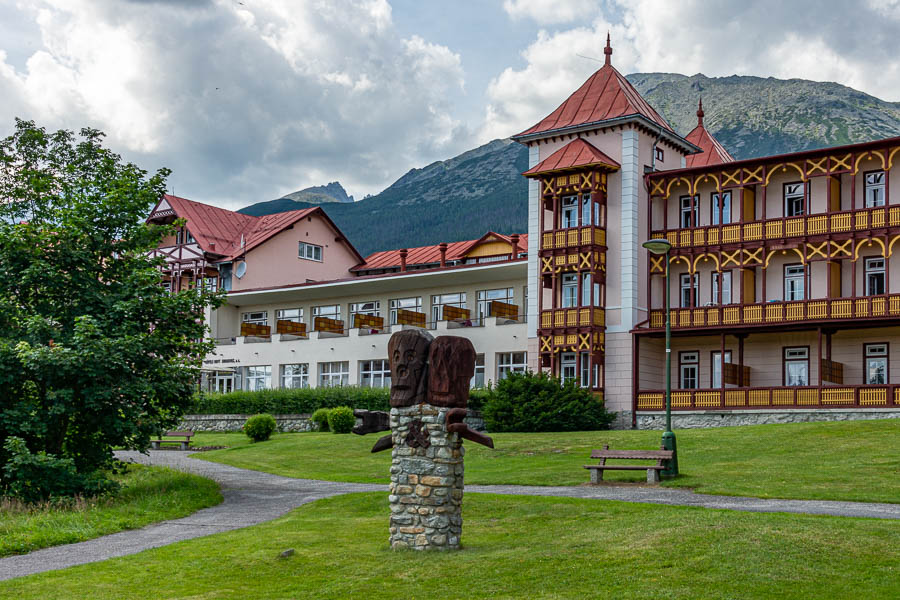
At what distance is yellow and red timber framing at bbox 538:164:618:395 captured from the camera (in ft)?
145

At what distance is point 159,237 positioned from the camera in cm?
2602

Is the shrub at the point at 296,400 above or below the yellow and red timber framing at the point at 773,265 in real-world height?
below

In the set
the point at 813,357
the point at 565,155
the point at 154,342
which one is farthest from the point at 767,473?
the point at 565,155

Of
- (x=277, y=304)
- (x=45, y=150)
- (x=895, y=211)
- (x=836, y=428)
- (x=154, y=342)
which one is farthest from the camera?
(x=277, y=304)

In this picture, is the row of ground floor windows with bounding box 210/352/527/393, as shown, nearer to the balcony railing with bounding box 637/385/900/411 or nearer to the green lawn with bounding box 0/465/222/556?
the balcony railing with bounding box 637/385/900/411

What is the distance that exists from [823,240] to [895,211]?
270 centimetres

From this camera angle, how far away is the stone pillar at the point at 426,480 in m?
14.4

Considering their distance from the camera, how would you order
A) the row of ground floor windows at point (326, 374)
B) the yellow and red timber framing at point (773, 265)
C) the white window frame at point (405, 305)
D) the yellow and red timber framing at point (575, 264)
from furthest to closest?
the white window frame at point (405, 305), the row of ground floor windows at point (326, 374), the yellow and red timber framing at point (575, 264), the yellow and red timber framing at point (773, 265)

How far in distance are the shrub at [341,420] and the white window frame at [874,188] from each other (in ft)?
68.8

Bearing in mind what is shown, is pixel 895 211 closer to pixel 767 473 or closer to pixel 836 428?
pixel 836 428

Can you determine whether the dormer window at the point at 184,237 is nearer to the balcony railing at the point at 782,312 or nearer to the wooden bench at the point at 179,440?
the wooden bench at the point at 179,440

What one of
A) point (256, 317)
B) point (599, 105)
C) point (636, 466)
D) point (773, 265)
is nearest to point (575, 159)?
point (599, 105)

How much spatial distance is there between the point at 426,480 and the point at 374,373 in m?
39.6

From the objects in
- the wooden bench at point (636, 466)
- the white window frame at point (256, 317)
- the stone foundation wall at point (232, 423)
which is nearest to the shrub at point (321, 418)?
the stone foundation wall at point (232, 423)
